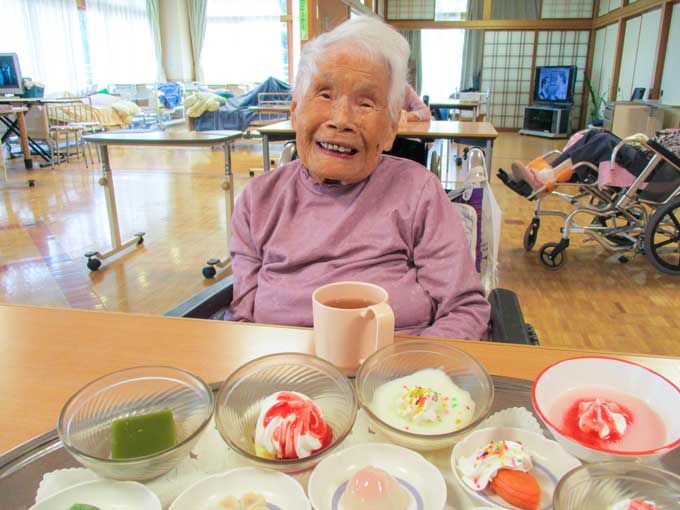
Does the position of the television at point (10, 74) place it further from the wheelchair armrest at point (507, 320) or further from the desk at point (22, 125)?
the wheelchair armrest at point (507, 320)

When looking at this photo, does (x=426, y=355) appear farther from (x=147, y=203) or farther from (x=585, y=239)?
(x=147, y=203)

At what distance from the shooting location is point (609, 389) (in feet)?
1.74

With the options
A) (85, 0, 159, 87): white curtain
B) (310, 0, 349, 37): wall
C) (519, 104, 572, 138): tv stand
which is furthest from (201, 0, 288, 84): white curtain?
(310, 0, 349, 37): wall

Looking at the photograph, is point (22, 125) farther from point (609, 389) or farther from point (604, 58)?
point (604, 58)

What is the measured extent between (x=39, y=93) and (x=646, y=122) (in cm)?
803

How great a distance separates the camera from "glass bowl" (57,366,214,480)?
431 millimetres

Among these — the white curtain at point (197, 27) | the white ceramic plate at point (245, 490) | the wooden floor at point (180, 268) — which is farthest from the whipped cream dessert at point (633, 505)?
the white curtain at point (197, 27)

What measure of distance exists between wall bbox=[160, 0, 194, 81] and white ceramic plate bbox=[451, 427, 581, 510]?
11879 millimetres

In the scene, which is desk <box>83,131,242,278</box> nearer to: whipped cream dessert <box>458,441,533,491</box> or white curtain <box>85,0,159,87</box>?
whipped cream dessert <box>458,441,533,491</box>

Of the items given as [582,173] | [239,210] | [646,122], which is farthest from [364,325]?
[646,122]

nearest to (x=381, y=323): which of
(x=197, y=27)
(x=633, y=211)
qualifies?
(x=633, y=211)

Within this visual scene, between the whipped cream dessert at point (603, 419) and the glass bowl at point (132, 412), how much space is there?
35 cm

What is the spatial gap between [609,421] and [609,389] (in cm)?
6

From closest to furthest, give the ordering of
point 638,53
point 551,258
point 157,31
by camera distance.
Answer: point 551,258 → point 638,53 → point 157,31
